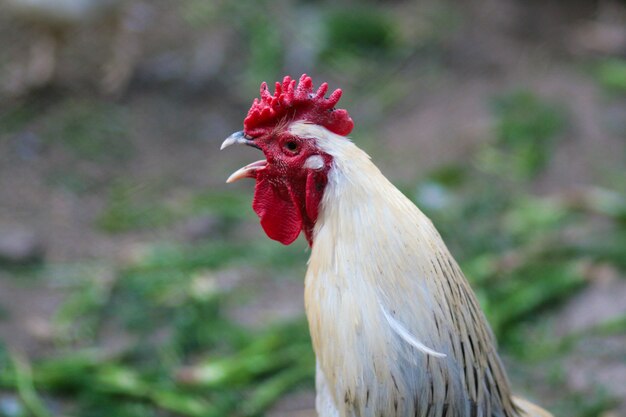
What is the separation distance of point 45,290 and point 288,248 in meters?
1.54

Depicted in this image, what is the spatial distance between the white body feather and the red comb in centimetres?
5

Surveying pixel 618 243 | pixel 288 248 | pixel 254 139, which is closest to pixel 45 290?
pixel 288 248

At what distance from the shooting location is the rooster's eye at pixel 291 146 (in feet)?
7.93

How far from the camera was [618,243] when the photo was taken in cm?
478

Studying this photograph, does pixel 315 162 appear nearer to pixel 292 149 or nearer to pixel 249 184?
pixel 292 149

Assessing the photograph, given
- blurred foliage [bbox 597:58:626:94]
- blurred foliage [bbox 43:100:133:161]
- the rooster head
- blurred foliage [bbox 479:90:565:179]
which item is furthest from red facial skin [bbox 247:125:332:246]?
blurred foliage [bbox 597:58:626:94]

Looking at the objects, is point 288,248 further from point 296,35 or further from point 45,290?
point 296,35

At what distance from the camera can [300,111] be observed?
8.03 ft

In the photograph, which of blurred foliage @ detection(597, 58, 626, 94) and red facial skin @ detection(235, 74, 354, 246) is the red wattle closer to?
red facial skin @ detection(235, 74, 354, 246)

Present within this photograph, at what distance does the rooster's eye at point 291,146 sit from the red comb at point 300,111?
0.27ft

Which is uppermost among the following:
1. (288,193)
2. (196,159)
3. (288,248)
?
(196,159)

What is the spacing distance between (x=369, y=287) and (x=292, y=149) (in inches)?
19.6

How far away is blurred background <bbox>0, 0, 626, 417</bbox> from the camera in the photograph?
13.5 feet

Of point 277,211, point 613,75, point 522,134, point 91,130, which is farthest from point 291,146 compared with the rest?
point 613,75
